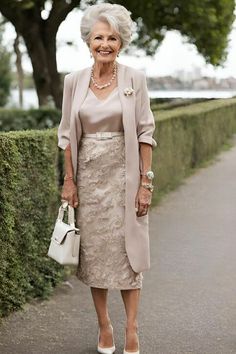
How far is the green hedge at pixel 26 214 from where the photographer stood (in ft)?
16.6

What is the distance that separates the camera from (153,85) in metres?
27.1

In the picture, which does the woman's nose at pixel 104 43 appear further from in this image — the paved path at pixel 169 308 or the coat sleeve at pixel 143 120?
the paved path at pixel 169 308

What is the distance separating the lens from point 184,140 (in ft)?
45.5

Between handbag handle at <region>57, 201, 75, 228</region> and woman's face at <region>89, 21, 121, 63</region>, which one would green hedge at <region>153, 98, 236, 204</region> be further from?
woman's face at <region>89, 21, 121, 63</region>

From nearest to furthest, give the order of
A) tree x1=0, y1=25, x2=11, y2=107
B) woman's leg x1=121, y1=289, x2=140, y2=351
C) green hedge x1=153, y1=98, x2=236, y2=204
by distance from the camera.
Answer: woman's leg x1=121, y1=289, x2=140, y2=351 → green hedge x1=153, y1=98, x2=236, y2=204 → tree x1=0, y1=25, x2=11, y2=107

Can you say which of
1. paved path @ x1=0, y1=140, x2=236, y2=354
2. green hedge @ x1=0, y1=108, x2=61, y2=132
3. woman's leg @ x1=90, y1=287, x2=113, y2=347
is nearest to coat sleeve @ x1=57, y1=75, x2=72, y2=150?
woman's leg @ x1=90, y1=287, x2=113, y2=347

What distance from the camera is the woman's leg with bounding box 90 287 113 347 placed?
14.6 feet

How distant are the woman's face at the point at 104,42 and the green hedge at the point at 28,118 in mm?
18194

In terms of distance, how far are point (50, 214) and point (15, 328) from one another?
115 cm

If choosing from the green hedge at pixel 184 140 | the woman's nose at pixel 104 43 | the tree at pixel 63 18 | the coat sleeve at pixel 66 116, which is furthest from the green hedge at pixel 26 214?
the tree at pixel 63 18

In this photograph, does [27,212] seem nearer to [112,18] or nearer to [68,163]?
[68,163]

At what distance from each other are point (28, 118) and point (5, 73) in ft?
124

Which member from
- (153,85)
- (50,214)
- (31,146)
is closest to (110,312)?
(50,214)

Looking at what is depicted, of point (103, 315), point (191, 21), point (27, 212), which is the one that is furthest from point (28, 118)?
point (103, 315)
